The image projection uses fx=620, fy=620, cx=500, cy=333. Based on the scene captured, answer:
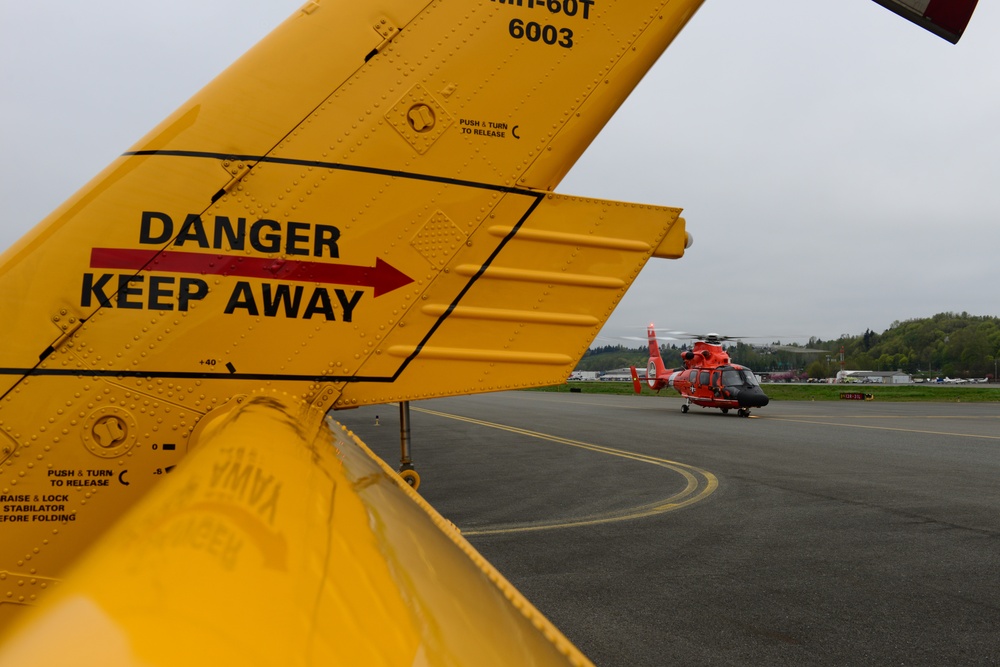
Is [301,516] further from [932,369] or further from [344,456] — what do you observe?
[932,369]

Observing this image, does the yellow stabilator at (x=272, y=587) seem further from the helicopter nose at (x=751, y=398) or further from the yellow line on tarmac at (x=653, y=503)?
the helicopter nose at (x=751, y=398)

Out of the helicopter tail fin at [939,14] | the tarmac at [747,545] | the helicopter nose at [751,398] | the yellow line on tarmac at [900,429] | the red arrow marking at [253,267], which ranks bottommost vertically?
the tarmac at [747,545]

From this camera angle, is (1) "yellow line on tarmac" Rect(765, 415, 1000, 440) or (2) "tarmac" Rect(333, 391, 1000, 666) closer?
(2) "tarmac" Rect(333, 391, 1000, 666)

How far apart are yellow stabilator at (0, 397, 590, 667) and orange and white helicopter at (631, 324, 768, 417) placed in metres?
23.6

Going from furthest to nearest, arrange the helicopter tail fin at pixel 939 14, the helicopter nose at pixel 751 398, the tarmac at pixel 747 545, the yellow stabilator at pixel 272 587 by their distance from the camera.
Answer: the helicopter nose at pixel 751 398
the tarmac at pixel 747 545
the helicopter tail fin at pixel 939 14
the yellow stabilator at pixel 272 587

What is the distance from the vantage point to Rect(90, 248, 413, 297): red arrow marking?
2.28m

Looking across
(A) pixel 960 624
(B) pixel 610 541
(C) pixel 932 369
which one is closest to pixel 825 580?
(A) pixel 960 624

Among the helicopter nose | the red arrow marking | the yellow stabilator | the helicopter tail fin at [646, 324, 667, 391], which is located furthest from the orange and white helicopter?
the yellow stabilator

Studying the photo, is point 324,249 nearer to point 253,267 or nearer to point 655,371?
point 253,267

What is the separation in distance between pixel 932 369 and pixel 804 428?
335ft

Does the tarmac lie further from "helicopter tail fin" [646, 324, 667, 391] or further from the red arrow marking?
"helicopter tail fin" [646, 324, 667, 391]

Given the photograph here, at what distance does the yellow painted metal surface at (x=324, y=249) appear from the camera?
2.22 meters

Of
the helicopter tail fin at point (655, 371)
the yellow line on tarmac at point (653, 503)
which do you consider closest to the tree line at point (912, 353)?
the helicopter tail fin at point (655, 371)

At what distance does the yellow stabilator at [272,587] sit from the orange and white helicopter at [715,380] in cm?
2359
